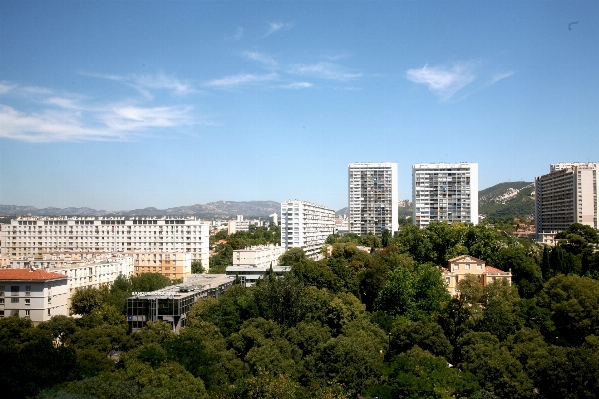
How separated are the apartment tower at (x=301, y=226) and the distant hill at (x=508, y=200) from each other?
46.1 m

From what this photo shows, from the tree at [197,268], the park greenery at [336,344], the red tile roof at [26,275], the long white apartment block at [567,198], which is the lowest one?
the tree at [197,268]

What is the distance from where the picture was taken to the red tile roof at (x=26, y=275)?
1889 cm

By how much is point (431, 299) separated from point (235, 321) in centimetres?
687

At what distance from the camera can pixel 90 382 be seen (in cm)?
967

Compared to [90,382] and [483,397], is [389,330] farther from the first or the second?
[90,382]

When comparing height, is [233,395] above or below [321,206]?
below

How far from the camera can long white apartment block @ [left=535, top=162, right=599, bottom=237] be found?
143 ft

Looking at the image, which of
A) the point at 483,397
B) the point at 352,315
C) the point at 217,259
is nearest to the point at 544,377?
the point at 483,397

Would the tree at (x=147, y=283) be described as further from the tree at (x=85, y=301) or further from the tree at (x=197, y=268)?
the tree at (x=197, y=268)

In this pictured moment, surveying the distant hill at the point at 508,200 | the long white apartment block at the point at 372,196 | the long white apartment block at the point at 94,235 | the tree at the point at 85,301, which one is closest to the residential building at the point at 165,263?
the long white apartment block at the point at 94,235

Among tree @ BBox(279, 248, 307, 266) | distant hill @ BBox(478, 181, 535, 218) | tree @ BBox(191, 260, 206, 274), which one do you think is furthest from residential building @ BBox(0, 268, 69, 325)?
distant hill @ BBox(478, 181, 535, 218)

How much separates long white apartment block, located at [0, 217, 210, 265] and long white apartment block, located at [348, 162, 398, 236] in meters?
19.1

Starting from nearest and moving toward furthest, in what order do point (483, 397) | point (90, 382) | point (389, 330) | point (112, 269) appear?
point (90, 382), point (483, 397), point (389, 330), point (112, 269)

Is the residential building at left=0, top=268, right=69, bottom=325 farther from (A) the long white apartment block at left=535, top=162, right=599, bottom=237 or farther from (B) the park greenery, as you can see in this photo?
(A) the long white apartment block at left=535, top=162, right=599, bottom=237
